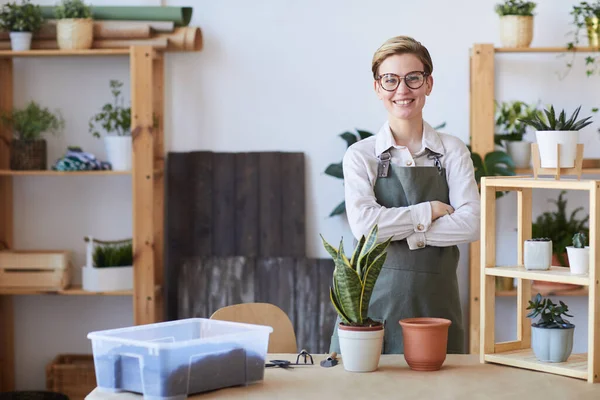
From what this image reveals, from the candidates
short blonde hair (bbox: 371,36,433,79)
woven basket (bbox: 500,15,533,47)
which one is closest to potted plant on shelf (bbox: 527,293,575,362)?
short blonde hair (bbox: 371,36,433,79)

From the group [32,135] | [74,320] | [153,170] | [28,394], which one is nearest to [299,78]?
[153,170]

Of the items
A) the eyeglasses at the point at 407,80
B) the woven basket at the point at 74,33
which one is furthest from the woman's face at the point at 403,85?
the woven basket at the point at 74,33

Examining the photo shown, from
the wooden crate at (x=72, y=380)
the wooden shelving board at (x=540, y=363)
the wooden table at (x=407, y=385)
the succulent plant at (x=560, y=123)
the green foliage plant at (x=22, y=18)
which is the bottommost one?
the wooden crate at (x=72, y=380)

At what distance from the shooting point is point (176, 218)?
15.0 feet

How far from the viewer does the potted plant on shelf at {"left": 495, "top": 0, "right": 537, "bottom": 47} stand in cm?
429

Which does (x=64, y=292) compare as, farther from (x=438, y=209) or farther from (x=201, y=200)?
(x=438, y=209)

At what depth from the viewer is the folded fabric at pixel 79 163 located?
14.3ft

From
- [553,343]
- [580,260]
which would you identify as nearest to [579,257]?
[580,260]

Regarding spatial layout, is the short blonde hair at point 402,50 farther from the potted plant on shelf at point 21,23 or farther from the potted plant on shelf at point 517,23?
the potted plant on shelf at point 21,23

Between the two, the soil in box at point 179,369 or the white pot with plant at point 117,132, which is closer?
the soil in box at point 179,369

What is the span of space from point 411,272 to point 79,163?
7.23 ft

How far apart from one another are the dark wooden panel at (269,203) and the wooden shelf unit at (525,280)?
2.17m

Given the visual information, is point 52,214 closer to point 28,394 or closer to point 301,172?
point 28,394

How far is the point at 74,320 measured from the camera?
15.5ft
